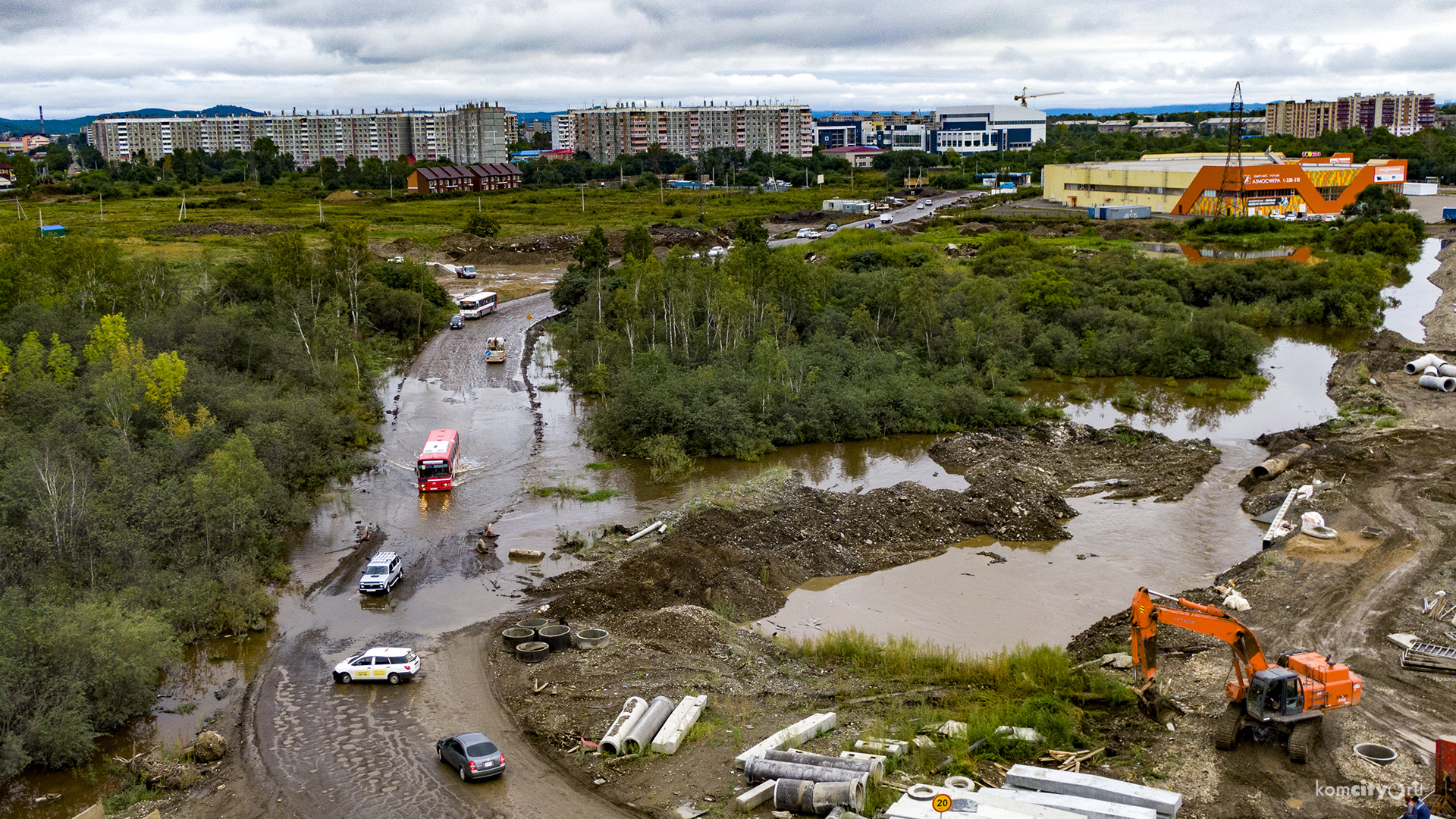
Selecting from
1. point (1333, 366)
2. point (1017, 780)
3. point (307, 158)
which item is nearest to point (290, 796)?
point (1017, 780)

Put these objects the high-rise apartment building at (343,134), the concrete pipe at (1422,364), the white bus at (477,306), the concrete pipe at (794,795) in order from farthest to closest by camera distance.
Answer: the high-rise apartment building at (343,134) → the white bus at (477,306) → the concrete pipe at (1422,364) → the concrete pipe at (794,795)

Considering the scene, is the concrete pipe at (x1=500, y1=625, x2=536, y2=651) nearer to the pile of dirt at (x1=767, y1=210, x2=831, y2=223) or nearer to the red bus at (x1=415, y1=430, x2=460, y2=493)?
the red bus at (x1=415, y1=430, x2=460, y2=493)

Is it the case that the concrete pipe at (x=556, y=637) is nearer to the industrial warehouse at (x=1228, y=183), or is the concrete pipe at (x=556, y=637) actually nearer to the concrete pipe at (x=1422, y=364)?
the concrete pipe at (x=1422, y=364)

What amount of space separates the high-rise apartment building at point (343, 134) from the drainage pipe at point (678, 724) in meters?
154

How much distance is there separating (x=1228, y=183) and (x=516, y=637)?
2953 inches

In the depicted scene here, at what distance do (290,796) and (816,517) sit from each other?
40.2ft

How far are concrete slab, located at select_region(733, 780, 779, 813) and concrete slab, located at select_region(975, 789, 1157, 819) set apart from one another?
239 cm

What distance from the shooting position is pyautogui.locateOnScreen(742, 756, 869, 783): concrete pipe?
11930 mm

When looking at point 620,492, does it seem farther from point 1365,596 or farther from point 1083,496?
point 1365,596

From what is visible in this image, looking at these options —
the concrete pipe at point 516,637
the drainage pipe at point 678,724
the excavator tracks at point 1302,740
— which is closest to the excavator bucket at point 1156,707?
the excavator tracks at point 1302,740

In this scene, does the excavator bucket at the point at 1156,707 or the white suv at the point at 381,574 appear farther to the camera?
the white suv at the point at 381,574

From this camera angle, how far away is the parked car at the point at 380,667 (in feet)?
52.7

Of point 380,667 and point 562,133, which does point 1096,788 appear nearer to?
point 380,667

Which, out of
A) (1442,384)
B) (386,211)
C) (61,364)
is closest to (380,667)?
(61,364)
